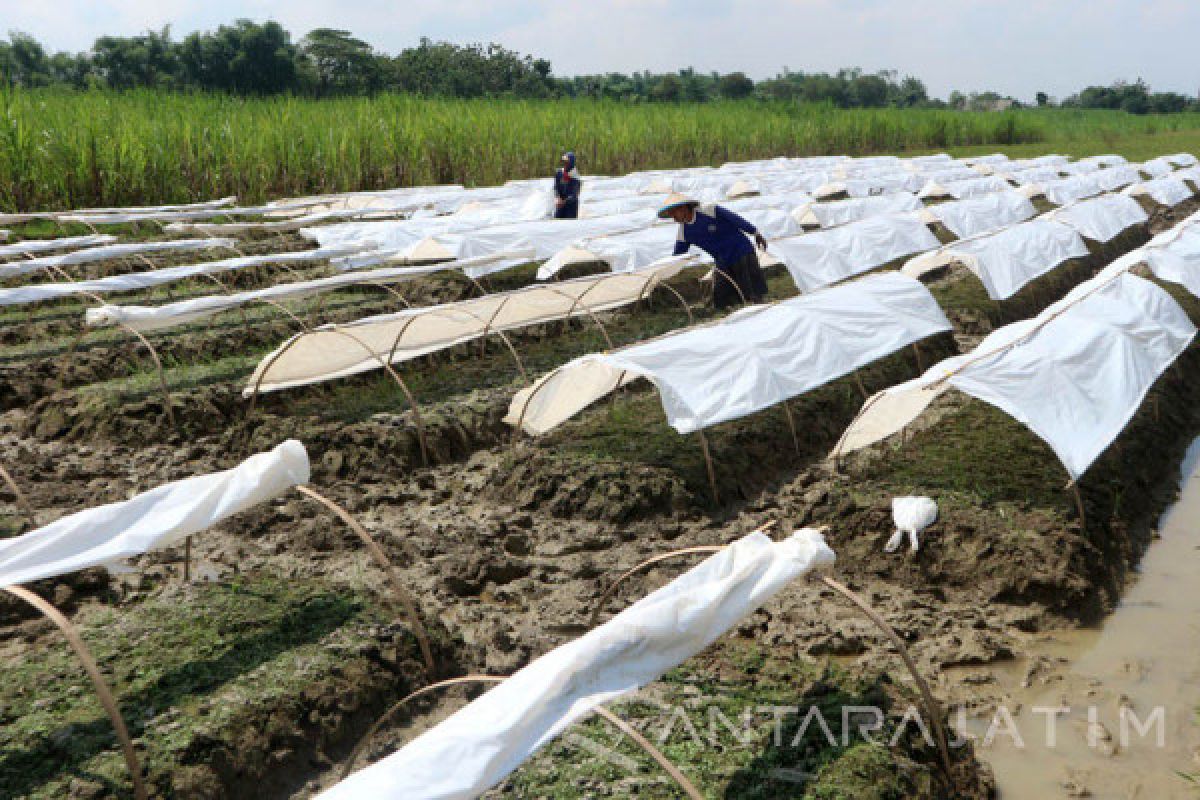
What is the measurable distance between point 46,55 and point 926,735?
5640cm

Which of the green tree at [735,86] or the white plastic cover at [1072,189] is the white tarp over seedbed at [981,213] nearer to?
the white plastic cover at [1072,189]

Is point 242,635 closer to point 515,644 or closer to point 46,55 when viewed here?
point 515,644

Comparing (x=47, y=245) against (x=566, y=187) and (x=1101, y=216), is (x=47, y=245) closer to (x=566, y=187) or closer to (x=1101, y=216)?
(x=566, y=187)

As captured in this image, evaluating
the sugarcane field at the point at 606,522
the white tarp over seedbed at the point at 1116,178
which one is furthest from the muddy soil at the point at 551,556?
the white tarp over seedbed at the point at 1116,178

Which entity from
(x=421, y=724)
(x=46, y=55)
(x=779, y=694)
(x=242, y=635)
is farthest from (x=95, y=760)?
(x=46, y=55)

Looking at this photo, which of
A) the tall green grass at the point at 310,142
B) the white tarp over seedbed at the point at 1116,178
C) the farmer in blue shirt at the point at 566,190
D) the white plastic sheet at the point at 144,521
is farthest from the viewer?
the white tarp over seedbed at the point at 1116,178

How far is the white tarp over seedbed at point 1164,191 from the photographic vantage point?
19750 mm

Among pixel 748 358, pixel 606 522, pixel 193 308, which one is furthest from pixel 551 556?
pixel 193 308

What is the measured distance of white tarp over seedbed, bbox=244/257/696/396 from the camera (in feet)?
24.9

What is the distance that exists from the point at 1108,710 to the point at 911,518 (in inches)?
57.0

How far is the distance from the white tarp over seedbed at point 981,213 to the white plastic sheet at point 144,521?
482 inches

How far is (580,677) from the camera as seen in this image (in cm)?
293

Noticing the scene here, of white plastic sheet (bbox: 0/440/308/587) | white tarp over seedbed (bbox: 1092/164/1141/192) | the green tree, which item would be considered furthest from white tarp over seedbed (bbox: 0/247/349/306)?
the green tree

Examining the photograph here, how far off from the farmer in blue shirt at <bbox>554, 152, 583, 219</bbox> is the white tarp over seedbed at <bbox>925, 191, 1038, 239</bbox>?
519 cm
